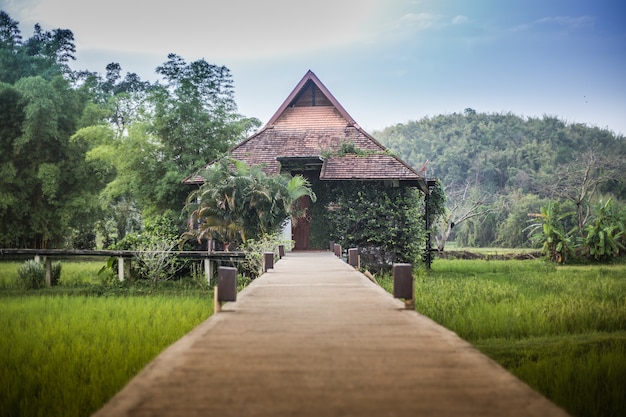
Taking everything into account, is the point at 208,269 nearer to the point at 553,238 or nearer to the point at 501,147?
the point at 553,238

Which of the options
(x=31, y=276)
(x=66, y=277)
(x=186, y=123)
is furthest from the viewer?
(x=186, y=123)

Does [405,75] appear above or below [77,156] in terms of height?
above

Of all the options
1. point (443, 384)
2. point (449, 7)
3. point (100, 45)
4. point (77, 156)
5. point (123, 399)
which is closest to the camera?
point (123, 399)

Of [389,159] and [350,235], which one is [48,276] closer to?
[350,235]

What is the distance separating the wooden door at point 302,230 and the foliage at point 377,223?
977 mm

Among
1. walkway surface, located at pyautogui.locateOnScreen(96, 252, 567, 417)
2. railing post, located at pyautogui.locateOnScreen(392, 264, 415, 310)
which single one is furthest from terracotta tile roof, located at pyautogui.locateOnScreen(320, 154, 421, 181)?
walkway surface, located at pyautogui.locateOnScreen(96, 252, 567, 417)

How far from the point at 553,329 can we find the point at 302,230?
10121mm

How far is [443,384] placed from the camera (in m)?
2.57

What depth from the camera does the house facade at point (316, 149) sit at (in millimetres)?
15500

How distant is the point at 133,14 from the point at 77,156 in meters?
7.84

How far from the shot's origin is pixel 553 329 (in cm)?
713

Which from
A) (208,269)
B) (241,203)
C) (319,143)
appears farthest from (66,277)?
(319,143)

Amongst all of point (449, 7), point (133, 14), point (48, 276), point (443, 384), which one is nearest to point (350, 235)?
point (48, 276)

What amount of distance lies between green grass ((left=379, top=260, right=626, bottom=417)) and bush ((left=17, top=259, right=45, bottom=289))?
27.0 feet
